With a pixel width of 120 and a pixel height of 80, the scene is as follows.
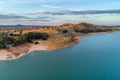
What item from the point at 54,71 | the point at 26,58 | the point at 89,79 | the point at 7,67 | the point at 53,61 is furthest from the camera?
the point at 26,58

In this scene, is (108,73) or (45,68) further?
(45,68)

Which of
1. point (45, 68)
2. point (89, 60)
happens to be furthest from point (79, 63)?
point (45, 68)

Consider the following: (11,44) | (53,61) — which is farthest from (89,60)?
(11,44)

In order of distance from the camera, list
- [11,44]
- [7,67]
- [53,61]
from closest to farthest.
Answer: [7,67]
[53,61]
[11,44]

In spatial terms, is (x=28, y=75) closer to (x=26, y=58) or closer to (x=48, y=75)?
(x=48, y=75)

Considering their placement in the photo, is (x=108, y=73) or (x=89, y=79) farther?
(x=108, y=73)

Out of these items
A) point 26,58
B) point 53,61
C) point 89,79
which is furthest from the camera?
point 26,58

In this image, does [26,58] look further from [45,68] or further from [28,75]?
[28,75]

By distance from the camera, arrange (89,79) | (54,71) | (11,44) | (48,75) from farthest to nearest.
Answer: (11,44) → (54,71) → (48,75) → (89,79)

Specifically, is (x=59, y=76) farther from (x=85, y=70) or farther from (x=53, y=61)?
(x=53, y=61)
